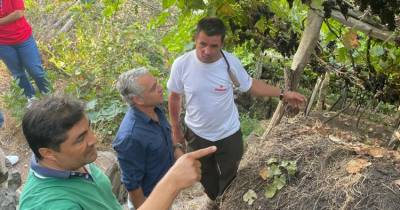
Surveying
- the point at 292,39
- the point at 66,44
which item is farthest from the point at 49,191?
the point at 66,44

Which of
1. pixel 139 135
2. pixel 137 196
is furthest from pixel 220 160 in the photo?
pixel 139 135

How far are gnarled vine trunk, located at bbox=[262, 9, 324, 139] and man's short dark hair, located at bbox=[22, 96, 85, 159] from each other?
1548mm

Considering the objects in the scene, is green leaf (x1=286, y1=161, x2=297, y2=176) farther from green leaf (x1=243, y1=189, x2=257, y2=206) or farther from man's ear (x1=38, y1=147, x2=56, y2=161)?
man's ear (x1=38, y1=147, x2=56, y2=161)

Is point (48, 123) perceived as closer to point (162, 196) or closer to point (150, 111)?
point (162, 196)

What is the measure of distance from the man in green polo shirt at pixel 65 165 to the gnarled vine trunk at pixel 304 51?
4.42ft

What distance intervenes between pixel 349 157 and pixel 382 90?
1.30 metres

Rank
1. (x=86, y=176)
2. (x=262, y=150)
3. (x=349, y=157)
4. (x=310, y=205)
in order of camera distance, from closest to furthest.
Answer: (x=86, y=176) < (x=310, y=205) < (x=349, y=157) < (x=262, y=150)

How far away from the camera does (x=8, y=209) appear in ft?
11.0

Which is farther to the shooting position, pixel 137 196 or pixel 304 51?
pixel 304 51

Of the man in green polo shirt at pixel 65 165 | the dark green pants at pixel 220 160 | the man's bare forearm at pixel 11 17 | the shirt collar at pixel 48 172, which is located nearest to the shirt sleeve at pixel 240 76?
the dark green pants at pixel 220 160

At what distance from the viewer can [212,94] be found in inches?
140

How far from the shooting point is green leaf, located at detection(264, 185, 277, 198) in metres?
2.65

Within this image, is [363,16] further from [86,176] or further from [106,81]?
[106,81]

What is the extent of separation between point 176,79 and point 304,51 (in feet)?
3.39
